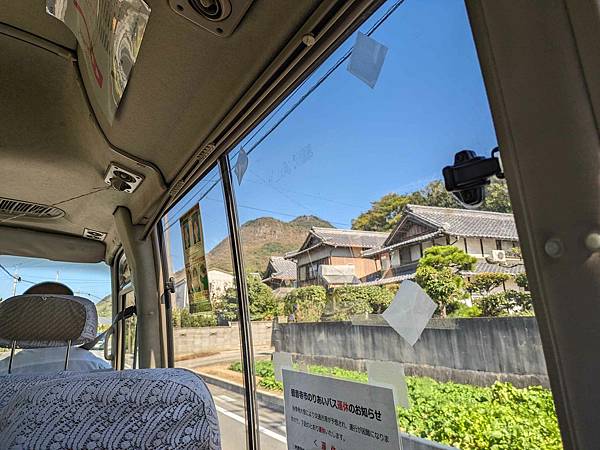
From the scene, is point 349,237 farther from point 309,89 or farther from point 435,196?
point 309,89

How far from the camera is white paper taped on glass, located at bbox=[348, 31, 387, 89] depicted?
107 centimetres

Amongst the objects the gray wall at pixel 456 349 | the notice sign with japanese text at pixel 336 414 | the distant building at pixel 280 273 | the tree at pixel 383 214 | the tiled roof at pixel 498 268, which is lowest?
the notice sign with japanese text at pixel 336 414

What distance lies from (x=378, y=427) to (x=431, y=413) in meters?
0.18

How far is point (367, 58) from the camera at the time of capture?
1101 mm

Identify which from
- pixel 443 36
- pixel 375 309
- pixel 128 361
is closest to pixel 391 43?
pixel 443 36

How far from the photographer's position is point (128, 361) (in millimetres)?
3439

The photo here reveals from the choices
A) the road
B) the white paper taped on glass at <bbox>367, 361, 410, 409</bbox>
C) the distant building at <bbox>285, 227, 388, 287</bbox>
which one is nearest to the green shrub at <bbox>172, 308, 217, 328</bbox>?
the road

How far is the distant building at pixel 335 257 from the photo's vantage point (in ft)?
3.78

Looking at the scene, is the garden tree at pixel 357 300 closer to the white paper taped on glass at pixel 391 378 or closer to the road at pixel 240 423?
the white paper taped on glass at pixel 391 378

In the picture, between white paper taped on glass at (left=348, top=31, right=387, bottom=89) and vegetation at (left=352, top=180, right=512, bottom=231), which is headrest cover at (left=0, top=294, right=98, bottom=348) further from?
white paper taped on glass at (left=348, top=31, right=387, bottom=89)

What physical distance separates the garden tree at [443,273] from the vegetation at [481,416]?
0.63 feet

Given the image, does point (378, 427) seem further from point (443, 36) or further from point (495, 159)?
point (443, 36)

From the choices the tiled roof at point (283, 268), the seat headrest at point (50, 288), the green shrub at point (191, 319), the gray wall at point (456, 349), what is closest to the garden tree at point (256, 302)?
the tiled roof at point (283, 268)

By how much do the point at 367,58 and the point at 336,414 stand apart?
1086mm
